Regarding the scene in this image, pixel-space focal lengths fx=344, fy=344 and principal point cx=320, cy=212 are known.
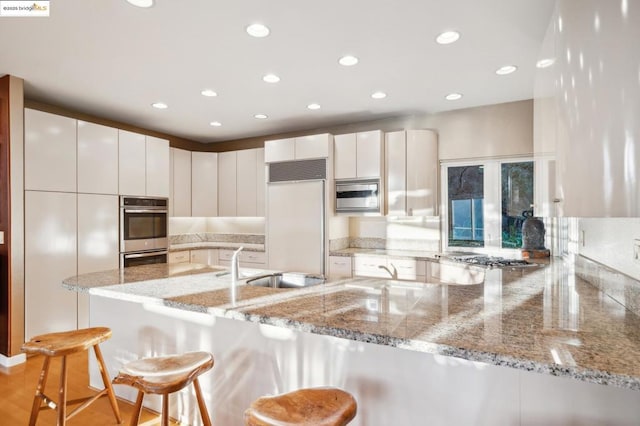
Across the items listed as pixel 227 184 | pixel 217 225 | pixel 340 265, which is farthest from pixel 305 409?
pixel 217 225

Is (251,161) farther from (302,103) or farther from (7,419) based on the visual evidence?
(7,419)

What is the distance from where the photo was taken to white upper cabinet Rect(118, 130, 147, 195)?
397 centimetres

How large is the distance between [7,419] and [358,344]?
239 centimetres

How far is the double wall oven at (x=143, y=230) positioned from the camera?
3990 mm

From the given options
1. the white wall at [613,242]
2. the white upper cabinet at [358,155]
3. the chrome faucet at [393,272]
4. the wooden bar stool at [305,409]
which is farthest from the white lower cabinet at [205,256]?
the white wall at [613,242]

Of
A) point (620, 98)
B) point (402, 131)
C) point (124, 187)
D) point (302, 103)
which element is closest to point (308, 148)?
point (302, 103)

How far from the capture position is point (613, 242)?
1.70 meters

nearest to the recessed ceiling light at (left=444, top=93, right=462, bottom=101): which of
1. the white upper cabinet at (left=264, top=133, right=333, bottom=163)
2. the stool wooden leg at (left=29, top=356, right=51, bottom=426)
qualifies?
the white upper cabinet at (left=264, top=133, right=333, bottom=163)

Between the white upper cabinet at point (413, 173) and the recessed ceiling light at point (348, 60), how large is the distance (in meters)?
1.45

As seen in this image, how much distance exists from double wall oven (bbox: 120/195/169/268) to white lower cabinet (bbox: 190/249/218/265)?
1.89 ft

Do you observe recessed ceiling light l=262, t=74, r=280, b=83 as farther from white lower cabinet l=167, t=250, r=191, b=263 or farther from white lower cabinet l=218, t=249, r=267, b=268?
white lower cabinet l=167, t=250, r=191, b=263

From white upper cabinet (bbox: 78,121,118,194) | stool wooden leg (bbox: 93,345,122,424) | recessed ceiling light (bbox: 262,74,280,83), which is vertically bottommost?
stool wooden leg (bbox: 93,345,122,424)

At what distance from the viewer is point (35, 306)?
10.4ft

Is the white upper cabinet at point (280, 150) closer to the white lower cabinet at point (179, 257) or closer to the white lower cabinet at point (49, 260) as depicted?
the white lower cabinet at point (179, 257)
